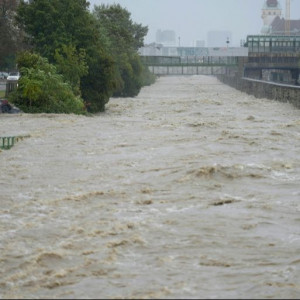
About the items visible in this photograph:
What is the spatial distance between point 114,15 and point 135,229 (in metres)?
71.3

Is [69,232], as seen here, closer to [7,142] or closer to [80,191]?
[80,191]

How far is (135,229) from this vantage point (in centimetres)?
1590

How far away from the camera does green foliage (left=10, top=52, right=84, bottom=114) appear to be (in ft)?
149

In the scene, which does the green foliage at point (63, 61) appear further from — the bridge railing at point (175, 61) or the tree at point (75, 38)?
the bridge railing at point (175, 61)

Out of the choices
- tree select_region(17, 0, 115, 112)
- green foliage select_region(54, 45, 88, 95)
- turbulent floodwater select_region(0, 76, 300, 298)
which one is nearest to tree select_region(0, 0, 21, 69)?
tree select_region(17, 0, 115, 112)

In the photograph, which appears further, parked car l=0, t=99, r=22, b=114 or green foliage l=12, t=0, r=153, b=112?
green foliage l=12, t=0, r=153, b=112

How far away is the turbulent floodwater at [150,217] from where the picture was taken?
42.8ft

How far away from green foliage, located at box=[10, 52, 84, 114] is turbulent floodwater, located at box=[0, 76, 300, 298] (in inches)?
573

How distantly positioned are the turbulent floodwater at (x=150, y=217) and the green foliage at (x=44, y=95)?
14.6 meters

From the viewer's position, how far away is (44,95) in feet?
151

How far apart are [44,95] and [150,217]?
98.5ft

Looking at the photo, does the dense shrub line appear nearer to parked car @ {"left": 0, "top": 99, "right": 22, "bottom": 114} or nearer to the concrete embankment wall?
parked car @ {"left": 0, "top": 99, "right": 22, "bottom": 114}

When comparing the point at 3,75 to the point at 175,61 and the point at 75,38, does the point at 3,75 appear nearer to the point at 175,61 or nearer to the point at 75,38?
the point at 75,38

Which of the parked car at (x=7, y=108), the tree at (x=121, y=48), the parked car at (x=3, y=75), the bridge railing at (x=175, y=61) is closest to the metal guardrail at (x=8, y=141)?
the parked car at (x=7, y=108)
